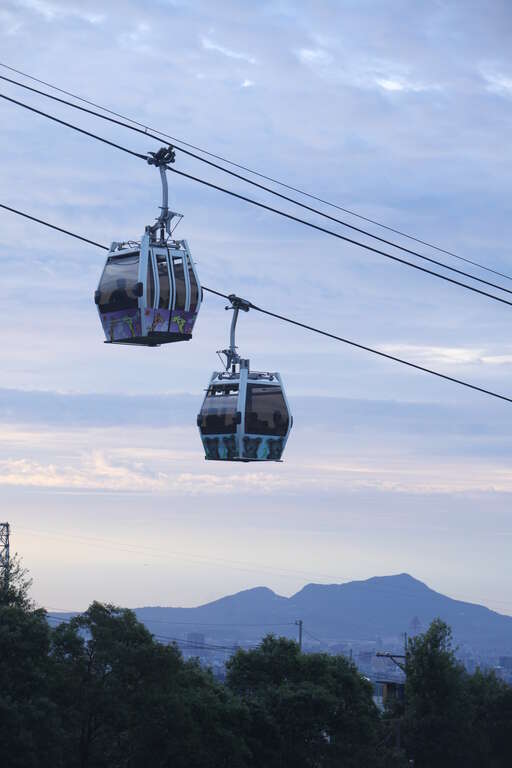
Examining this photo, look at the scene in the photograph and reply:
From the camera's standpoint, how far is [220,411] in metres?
36.4

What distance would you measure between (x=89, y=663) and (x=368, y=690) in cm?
2257

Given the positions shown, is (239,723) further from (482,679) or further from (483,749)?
(482,679)

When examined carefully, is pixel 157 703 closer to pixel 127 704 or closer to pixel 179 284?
pixel 127 704

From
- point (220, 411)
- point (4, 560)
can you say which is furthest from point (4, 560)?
point (220, 411)

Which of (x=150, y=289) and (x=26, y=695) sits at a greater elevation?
(x=150, y=289)

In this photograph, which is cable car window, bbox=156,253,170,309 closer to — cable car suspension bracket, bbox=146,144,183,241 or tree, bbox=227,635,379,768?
cable car suspension bracket, bbox=146,144,183,241

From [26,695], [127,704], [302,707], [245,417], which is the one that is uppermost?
[245,417]

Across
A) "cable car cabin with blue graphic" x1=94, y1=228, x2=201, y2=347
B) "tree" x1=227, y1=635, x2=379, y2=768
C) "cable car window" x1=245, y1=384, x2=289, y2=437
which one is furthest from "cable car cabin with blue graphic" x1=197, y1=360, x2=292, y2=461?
"tree" x1=227, y1=635, x2=379, y2=768

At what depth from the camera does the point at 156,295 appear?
3266 cm

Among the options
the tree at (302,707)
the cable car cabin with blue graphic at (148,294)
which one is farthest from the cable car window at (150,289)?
the tree at (302,707)

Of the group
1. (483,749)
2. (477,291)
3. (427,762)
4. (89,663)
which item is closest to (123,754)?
(89,663)

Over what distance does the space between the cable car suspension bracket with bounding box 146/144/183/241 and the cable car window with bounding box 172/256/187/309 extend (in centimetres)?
80

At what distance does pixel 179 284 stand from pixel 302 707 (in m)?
50.9

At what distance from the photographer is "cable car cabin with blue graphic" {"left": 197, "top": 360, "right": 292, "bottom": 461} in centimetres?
3603
